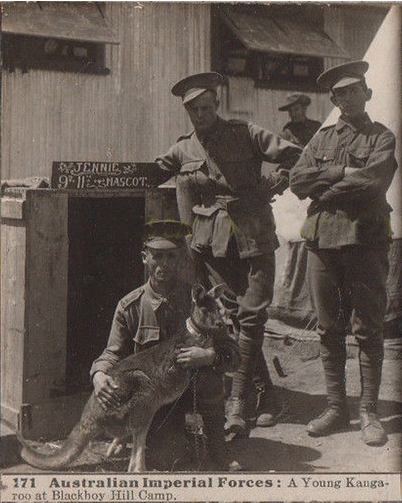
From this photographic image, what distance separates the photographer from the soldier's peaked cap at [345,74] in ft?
11.4

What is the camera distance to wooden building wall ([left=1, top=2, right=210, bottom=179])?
3734mm

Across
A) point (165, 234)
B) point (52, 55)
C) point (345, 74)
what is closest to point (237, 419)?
point (165, 234)

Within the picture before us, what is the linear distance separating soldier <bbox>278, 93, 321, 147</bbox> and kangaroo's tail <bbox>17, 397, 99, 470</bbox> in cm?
232

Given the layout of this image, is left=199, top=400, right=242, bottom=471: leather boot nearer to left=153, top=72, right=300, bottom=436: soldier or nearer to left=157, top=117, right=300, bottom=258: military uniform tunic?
left=153, top=72, right=300, bottom=436: soldier

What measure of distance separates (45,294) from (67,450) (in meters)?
0.79

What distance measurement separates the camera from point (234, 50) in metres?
4.02

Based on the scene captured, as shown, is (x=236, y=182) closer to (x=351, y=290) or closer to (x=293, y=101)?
(x=351, y=290)

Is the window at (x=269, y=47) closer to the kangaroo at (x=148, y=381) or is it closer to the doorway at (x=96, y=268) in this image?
the doorway at (x=96, y=268)

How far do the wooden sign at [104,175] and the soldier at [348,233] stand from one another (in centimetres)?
75

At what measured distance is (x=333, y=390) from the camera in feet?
11.9

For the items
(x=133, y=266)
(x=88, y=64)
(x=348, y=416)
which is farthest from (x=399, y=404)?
(x=88, y=64)

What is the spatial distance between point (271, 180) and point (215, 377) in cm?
105

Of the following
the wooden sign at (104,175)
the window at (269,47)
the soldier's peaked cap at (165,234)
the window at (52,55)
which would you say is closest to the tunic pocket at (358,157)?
the window at (269,47)

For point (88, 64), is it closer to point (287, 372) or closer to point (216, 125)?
point (216, 125)
